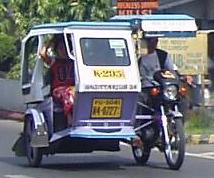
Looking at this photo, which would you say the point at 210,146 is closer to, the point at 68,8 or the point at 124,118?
the point at 124,118

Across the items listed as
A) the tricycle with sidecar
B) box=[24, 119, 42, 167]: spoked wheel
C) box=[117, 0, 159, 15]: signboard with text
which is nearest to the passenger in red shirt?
the tricycle with sidecar

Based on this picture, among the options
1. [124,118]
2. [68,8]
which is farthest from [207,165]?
[68,8]

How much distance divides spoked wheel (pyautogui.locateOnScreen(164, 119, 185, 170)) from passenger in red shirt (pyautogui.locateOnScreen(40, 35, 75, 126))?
153 centimetres

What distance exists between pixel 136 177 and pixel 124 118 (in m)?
1.08

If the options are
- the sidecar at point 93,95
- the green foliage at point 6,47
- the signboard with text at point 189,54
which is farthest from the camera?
the green foliage at point 6,47

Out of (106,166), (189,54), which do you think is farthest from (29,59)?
(189,54)

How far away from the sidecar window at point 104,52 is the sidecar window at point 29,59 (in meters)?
1.45

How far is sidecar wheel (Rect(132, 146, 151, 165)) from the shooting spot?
15.3m

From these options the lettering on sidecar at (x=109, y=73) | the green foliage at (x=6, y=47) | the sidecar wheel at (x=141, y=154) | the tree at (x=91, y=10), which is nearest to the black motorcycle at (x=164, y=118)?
the sidecar wheel at (x=141, y=154)

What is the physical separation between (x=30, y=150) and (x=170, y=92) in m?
2.34

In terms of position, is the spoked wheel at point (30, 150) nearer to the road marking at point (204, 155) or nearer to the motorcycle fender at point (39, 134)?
the motorcycle fender at point (39, 134)

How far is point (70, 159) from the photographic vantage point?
1641 centimetres

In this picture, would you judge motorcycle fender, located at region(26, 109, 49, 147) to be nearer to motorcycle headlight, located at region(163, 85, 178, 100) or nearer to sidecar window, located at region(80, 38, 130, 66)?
sidecar window, located at region(80, 38, 130, 66)

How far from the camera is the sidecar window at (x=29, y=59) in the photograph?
51.1 feet
